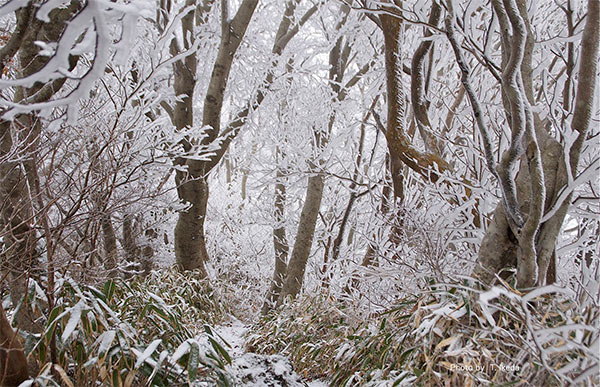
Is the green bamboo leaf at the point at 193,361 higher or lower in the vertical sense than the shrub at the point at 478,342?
lower

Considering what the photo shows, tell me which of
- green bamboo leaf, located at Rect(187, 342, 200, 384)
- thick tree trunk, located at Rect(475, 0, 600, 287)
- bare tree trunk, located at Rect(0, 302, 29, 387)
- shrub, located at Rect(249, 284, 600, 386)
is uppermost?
thick tree trunk, located at Rect(475, 0, 600, 287)

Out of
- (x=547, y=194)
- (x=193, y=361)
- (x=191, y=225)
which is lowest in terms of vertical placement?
(x=191, y=225)

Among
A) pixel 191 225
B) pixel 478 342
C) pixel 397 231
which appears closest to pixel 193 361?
pixel 478 342

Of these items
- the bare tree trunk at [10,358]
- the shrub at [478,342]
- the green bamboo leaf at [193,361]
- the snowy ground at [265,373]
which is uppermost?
the shrub at [478,342]

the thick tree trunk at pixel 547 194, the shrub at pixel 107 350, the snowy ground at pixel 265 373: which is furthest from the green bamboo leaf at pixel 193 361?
the thick tree trunk at pixel 547 194

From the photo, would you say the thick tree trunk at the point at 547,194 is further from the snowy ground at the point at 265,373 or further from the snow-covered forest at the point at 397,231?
the snowy ground at the point at 265,373

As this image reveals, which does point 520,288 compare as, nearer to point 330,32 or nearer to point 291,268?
point 291,268

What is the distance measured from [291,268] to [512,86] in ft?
11.4

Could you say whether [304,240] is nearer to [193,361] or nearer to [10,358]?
[193,361]

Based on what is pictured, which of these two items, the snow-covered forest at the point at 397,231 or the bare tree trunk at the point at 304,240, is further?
the bare tree trunk at the point at 304,240

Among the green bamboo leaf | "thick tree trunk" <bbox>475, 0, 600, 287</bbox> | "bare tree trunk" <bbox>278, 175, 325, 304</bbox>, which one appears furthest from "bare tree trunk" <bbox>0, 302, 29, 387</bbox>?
"bare tree trunk" <bbox>278, 175, 325, 304</bbox>

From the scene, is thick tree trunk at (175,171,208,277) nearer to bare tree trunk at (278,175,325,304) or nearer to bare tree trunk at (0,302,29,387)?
bare tree trunk at (278,175,325,304)

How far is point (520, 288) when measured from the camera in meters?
1.43

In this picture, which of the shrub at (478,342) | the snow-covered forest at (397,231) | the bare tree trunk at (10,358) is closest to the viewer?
the shrub at (478,342)
